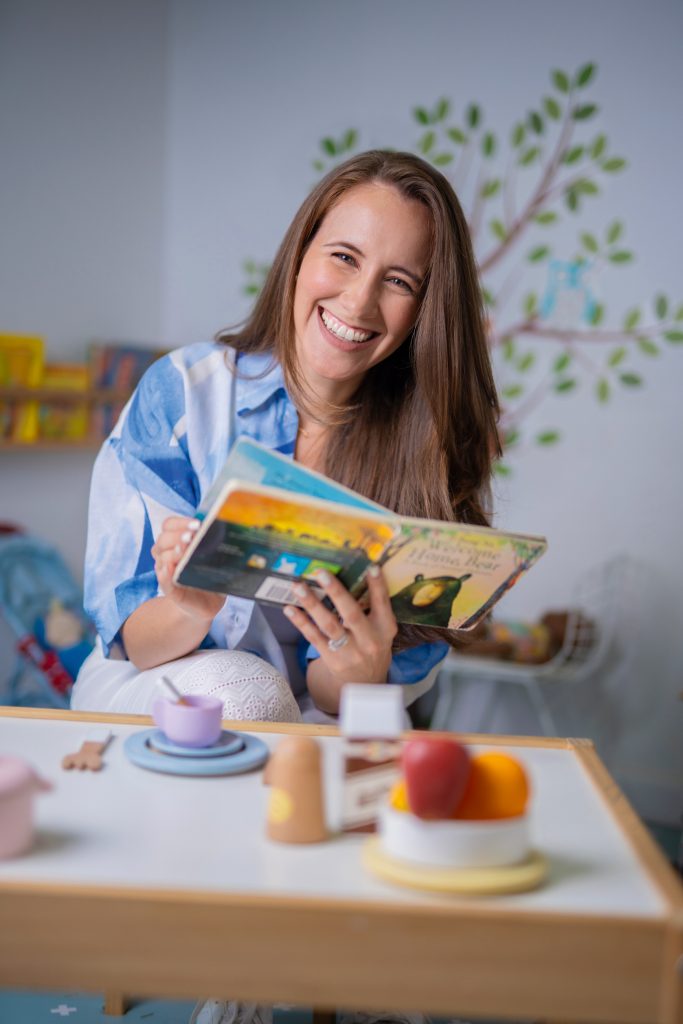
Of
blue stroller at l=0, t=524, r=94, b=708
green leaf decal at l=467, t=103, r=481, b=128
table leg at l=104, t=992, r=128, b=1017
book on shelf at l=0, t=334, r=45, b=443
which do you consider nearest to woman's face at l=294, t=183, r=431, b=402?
table leg at l=104, t=992, r=128, b=1017

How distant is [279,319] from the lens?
1.80m

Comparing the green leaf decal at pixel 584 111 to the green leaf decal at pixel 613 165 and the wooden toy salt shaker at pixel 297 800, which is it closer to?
the green leaf decal at pixel 613 165

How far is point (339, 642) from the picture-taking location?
141cm

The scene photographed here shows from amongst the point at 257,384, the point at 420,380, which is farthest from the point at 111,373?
the point at 420,380

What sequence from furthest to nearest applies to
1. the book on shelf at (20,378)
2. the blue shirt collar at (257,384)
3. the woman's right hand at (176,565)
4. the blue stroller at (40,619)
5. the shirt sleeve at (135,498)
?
the book on shelf at (20,378)
the blue stroller at (40,619)
the blue shirt collar at (257,384)
the shirt sleeve at (135,498)
the woman's right hand at (176,565)

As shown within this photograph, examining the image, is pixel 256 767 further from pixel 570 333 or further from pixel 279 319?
pixel 570 333

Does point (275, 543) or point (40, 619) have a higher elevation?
point (275, 543)

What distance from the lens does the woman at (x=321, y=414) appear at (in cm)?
165

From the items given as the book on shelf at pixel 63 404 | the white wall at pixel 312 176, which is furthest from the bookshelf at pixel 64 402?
the white wall at pixel 312 176

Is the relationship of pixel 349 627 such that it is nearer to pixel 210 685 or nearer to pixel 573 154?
pixel 210 685

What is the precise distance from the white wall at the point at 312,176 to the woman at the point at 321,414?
1.70 m

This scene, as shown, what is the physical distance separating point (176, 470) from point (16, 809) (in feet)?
2.94

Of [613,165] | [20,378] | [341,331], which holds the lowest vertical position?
[20,378]

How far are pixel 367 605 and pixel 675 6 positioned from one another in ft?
8.78
